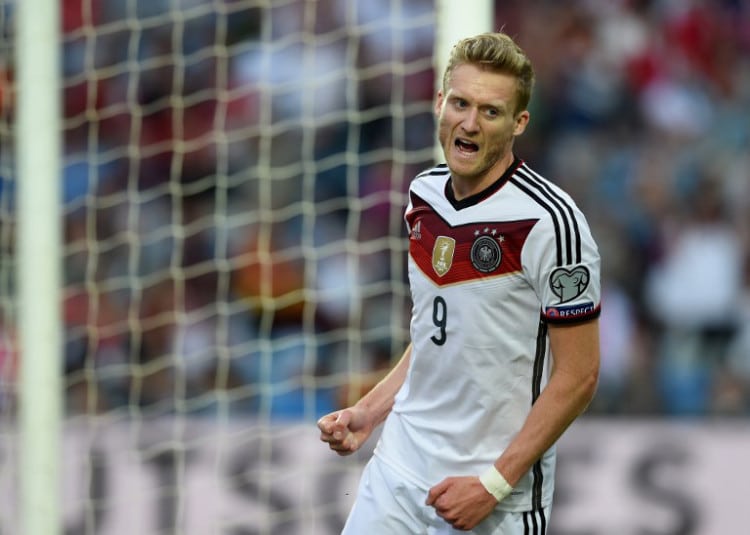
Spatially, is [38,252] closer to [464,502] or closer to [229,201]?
[229,201]

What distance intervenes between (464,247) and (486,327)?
171 mm

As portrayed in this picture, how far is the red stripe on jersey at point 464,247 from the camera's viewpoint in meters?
2.75

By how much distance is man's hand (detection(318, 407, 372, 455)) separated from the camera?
300cm

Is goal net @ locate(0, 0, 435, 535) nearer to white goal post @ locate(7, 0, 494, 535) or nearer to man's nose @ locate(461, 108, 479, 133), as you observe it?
white goal post @ locate(7, 0, 494, 535)

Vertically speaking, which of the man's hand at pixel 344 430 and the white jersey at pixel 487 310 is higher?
the white jersey at pixel 487 310

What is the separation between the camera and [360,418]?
3.08 meters

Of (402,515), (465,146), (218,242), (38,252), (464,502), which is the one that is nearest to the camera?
(464,502)

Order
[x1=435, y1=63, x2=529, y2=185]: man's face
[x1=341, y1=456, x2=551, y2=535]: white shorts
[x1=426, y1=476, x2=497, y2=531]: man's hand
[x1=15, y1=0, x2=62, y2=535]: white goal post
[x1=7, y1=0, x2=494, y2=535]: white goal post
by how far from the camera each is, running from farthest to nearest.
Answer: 1. [x1=7, y1=0, x2=494, y2=535]: white goal post
2. [x1=15, y1=0, x2=62, y2=535]: white goal post
3. [x1=341, y1=456, x2=551, y2=535]: white shorts
4. [x1=435, y1=63, x2=529, y2=185]: man's face
5. [x1=426, y1=476, x2=497, y2=531]: man's hand

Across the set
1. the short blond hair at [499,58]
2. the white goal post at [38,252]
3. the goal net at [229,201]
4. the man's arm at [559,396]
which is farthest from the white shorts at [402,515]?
the goal net at [229,201]

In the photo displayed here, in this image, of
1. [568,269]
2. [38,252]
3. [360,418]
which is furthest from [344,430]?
[38,252]

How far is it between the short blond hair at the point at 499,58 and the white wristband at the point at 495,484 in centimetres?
73

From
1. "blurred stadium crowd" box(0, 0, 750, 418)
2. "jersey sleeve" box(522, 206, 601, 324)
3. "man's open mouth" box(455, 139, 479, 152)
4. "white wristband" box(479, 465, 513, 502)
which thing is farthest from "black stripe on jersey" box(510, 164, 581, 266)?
"blurred stadium crowd" box(0, 0, 750, 418)

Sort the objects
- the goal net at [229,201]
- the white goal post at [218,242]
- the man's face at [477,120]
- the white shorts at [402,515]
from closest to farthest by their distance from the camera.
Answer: the man's face at [477,120] → the white shorts at [402,515] → the white goal post at [218,242] → the goal net at [229,201]

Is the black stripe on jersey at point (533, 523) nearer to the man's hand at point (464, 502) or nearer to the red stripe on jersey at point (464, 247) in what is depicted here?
the man's hand at point (464, 502)
